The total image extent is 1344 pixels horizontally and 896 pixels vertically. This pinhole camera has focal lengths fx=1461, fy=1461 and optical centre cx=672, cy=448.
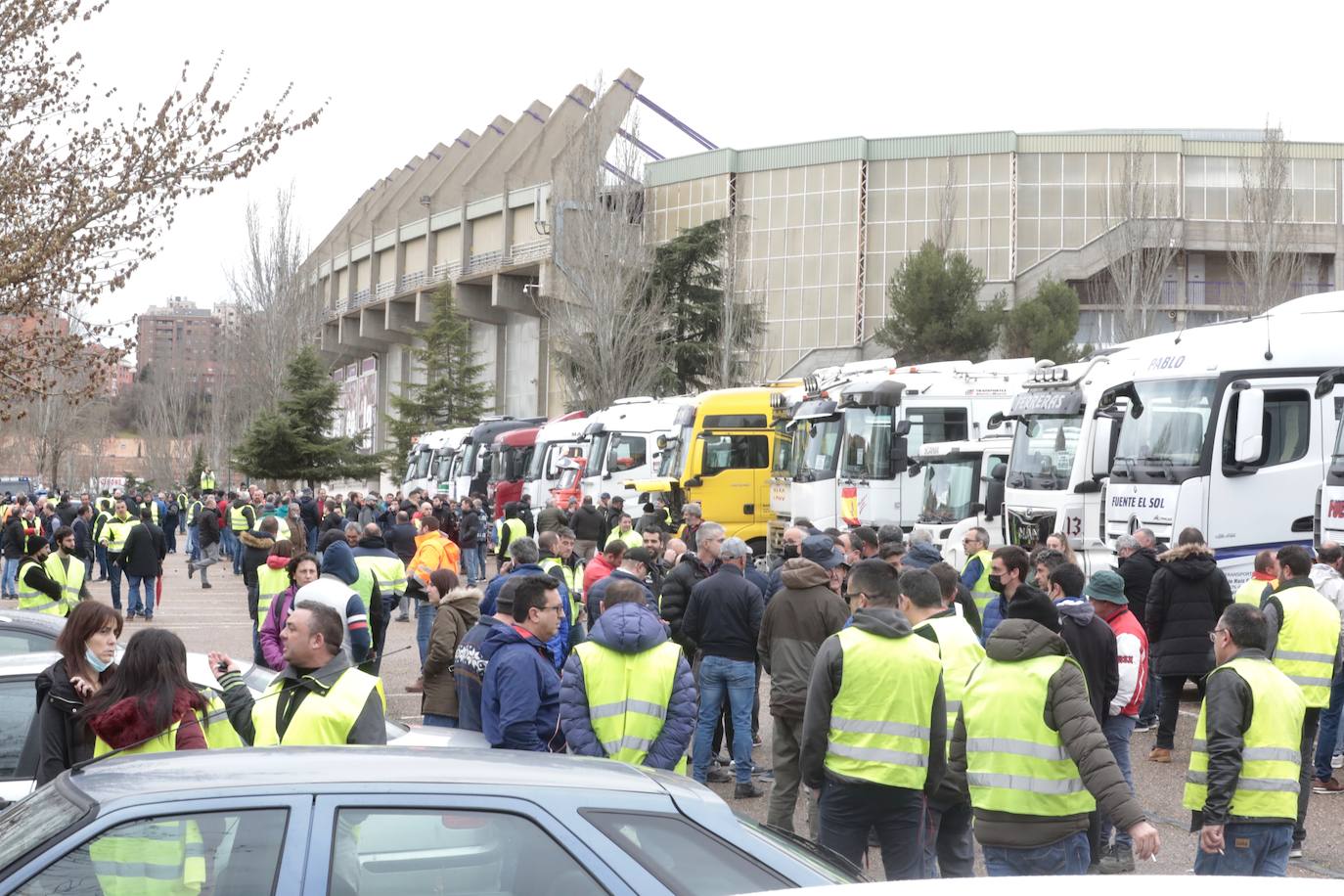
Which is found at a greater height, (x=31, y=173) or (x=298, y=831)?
(x=31, y=173)

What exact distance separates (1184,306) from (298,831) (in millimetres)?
56540

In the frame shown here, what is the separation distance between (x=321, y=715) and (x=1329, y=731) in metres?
8.32

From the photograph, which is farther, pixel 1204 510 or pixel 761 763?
pixel 1204 510

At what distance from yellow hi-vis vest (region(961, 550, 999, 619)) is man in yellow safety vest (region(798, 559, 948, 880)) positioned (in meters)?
6.52

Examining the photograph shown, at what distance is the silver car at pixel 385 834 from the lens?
3445mm

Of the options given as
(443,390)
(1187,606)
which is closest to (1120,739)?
(1187,606)

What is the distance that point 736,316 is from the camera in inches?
2007

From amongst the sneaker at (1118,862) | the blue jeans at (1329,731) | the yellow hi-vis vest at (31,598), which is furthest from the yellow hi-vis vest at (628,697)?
the yellow hi-vis vest at (31,598)

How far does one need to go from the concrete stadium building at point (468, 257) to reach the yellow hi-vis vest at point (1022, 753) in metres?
46.7

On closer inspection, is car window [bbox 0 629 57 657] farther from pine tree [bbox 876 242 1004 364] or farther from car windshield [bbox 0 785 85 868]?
pine tree [bbox 876 242 1004 364]

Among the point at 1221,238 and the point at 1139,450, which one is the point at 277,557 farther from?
the point at 1221,238

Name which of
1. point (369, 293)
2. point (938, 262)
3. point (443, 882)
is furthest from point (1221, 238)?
point (443, 882)

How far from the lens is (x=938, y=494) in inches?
850

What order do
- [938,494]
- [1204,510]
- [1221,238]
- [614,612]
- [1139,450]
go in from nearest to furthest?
1. [614,612]
2. [1204,510]
3. [1139,450]
4. [938,494]
5. [1221,238]
